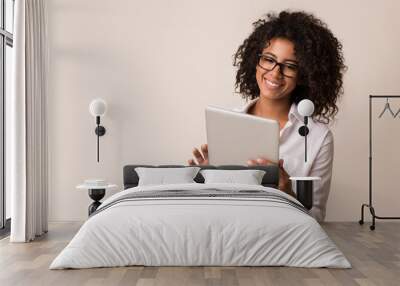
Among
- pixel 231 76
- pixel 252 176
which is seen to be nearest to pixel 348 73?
pixel 231 76

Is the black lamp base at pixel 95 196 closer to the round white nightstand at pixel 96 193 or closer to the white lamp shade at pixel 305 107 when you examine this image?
the round white nightstand at pixel 96 193

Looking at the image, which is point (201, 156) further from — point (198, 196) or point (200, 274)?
point (200, 274)

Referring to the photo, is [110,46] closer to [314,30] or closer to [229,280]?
[314,30]

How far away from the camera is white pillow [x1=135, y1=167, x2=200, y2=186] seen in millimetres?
6453

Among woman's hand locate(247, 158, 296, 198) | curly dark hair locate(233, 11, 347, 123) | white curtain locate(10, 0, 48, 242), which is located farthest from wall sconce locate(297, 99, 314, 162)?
white curtain locate(10, 0, 48, 242)

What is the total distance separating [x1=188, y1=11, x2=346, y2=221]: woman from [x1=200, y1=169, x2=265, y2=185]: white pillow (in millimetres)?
575

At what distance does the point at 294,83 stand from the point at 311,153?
0.82 m

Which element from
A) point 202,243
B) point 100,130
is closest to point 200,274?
point 202,243

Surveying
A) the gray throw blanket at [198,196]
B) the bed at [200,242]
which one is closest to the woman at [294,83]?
the gray throw blanket at [198,196]

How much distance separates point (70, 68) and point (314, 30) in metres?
2.88

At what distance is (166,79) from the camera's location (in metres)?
7.41

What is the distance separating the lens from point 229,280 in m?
4.04

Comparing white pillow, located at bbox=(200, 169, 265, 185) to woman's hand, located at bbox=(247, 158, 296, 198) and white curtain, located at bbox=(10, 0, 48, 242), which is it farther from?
white curtain, located at bbox=(10, 0, 48, 242)

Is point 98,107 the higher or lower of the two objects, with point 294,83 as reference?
lower
